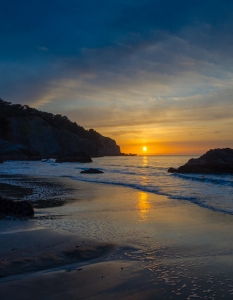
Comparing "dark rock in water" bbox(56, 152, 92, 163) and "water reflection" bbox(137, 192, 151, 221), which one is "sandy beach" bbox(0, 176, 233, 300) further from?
"dark rock in water" bbox(56, 152, 92, 163)

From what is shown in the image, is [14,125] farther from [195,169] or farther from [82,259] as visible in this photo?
[82,259]

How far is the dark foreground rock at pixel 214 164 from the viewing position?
27.3 metres

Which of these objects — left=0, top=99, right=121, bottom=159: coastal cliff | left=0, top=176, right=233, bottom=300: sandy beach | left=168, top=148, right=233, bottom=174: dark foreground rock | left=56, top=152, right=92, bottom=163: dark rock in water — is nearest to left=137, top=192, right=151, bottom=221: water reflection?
left=0, top=176, right=233, bottom=300: sandy beach

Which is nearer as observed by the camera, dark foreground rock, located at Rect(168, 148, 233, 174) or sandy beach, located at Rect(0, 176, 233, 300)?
sandy beach, located at Rect(0, 176, 233, 300)

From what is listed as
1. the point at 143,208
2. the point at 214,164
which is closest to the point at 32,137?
the point at 214,164

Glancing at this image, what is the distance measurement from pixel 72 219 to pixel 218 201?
5870 mm

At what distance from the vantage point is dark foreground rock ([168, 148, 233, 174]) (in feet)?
89.6

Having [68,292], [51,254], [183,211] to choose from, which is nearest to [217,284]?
[68,292]

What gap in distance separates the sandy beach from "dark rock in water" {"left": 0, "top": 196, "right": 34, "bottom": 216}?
0.43 metres

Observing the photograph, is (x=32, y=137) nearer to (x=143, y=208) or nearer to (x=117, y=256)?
(x=143, y=208)

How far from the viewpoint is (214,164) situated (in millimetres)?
27734

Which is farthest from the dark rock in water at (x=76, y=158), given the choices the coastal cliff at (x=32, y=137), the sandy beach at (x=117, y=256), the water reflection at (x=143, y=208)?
the sandy beach at (x=117, y=256)

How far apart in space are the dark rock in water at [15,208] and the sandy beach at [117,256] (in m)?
0.43

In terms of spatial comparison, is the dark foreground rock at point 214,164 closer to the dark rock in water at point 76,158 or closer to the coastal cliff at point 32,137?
the dark rock in water at point 76,158
